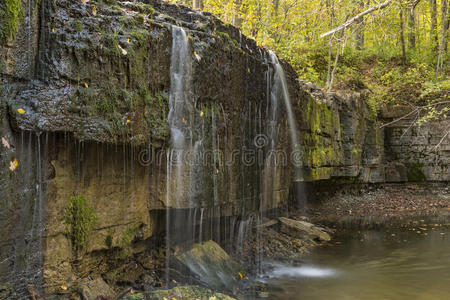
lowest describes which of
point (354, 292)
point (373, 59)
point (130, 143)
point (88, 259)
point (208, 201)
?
point (354, 292)

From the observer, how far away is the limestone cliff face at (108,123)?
3.60m

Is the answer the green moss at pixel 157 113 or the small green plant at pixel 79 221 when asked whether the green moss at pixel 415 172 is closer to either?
the green moss at pixel 157 113

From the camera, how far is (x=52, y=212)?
399 centimetres

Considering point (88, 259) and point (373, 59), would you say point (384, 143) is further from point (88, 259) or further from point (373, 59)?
point (88, 259)

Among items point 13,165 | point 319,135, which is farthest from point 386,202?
point 13,165

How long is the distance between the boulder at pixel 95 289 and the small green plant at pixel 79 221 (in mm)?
464

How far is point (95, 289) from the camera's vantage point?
425 centimetres

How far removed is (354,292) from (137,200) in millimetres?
4011

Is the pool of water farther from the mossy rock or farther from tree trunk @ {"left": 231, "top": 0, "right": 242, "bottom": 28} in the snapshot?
tree trunk @ {"left": 231, "top": 0, "right": 242, "bottom": 28}

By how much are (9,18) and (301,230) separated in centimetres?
824

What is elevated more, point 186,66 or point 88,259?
point 186,66

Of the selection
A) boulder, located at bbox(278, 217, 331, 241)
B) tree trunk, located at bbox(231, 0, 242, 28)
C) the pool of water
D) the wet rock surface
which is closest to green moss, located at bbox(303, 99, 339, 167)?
boulder, located at bbox(278, 217, 331, 241)

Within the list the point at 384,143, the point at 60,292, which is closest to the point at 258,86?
the point at 60,292

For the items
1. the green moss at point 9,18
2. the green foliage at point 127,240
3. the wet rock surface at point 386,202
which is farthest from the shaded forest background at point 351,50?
the green foliage at point 127,240
